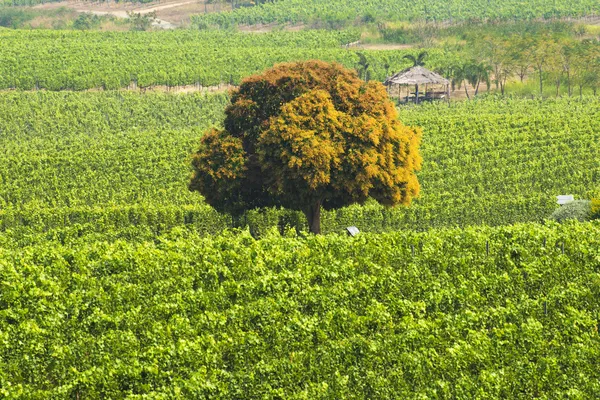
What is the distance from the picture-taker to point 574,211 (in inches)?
1859

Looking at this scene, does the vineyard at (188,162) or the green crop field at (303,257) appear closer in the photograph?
the green crop field at (303,257)

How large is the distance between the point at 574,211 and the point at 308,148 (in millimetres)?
13766

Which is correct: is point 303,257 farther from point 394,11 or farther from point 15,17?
point 15,17

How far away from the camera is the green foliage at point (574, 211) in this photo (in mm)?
46406

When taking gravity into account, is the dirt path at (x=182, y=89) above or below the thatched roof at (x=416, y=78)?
below

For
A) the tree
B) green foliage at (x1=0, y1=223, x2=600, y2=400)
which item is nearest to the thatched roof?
the tree

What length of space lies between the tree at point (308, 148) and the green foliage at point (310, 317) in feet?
17.8

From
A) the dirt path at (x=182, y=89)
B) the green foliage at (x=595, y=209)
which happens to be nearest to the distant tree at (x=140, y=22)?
the dirt path at (x=182, y=89)

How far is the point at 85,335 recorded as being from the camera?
31.2 m

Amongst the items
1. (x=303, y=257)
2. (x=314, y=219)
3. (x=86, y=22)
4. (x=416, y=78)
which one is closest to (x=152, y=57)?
(x=416, y=78)

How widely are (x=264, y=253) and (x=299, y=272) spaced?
8.20ft

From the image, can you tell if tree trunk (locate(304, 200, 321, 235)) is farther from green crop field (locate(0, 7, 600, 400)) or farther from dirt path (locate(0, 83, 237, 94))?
dirt path (locate(0, 83, 237, 94))

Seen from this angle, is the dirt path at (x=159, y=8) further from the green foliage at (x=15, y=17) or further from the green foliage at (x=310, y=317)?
the green foliage at (x=310, y=317)

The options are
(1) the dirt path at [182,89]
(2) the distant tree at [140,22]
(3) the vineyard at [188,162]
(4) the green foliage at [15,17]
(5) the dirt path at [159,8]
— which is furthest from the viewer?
(5) the dirt path at [159,8]
